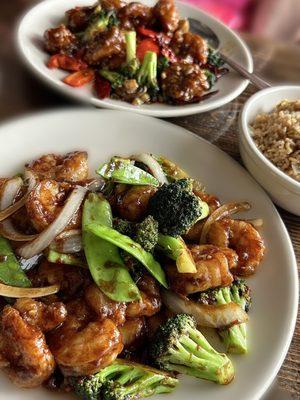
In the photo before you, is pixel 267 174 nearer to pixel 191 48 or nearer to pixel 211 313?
pixel 211 313

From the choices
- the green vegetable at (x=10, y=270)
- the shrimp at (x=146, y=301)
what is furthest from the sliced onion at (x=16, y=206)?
the shrimp at (x=146, y=301)

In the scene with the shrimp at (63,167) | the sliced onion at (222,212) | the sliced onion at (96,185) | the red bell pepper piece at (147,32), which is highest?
the red bell pepper piece at (147,32)

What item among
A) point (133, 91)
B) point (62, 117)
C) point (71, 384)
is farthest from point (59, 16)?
point (71, 384)

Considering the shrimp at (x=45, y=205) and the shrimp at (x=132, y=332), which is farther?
the shrimp at (x=45, y=205)

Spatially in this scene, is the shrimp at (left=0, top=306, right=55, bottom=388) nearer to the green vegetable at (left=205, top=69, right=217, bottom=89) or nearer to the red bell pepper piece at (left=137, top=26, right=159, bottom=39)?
the green vegetable at (left=205, top=69, right=217, bottom=89)

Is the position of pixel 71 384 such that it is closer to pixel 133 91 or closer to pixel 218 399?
pixel 218 399

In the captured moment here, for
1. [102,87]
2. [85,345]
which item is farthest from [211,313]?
[102,87]

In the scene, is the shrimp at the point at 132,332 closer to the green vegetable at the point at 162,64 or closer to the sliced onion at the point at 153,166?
the sliced onion at the point at 153,166
